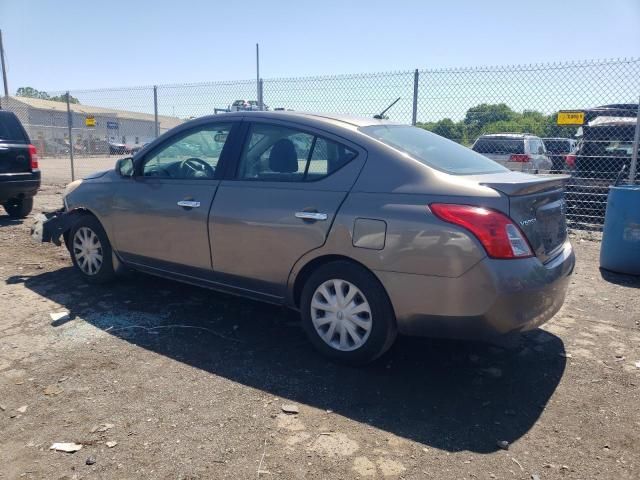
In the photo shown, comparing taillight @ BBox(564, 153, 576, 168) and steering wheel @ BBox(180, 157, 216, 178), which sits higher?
taillight @ BBox(564, 153, 576, 168)

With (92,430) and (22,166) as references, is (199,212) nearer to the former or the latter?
(92,430)

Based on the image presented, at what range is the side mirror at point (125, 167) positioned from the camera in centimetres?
473

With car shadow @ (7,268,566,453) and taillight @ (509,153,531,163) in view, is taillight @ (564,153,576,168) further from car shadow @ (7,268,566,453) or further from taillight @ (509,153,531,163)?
car shadow @ (7,268,566,453)

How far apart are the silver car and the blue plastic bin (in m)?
2.70

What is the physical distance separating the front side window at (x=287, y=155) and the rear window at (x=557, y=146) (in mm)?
7447

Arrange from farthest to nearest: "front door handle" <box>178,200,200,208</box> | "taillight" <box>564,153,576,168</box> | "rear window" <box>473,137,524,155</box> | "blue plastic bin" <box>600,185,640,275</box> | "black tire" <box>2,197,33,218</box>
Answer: "rear window" <box>473,137,524,155</box> < "taillight" <box>564,153,576,168</box> < "black tire" <box>2,197,33,218</box> < "blue plastic bin" <box>600,185,640,275</box> < "front door handle" <box>178,200,200,208</box>

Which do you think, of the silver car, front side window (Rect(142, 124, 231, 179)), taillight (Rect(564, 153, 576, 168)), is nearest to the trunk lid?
the silver car

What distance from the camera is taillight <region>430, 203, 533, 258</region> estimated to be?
2971mm

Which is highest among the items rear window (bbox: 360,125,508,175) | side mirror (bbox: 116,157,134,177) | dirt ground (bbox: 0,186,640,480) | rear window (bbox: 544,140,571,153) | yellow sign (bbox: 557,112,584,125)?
yellow sign (bbox: 557,112,584,125)

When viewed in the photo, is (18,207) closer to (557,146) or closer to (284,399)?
(284,399)

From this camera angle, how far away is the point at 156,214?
4.45 metres

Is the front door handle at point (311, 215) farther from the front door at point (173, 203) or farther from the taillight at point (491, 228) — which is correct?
the front door at point (173, 203)

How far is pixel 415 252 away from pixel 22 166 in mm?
7556

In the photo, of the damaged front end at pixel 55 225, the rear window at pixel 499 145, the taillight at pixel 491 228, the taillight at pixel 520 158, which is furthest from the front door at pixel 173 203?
the taillight at pixel 520 158
